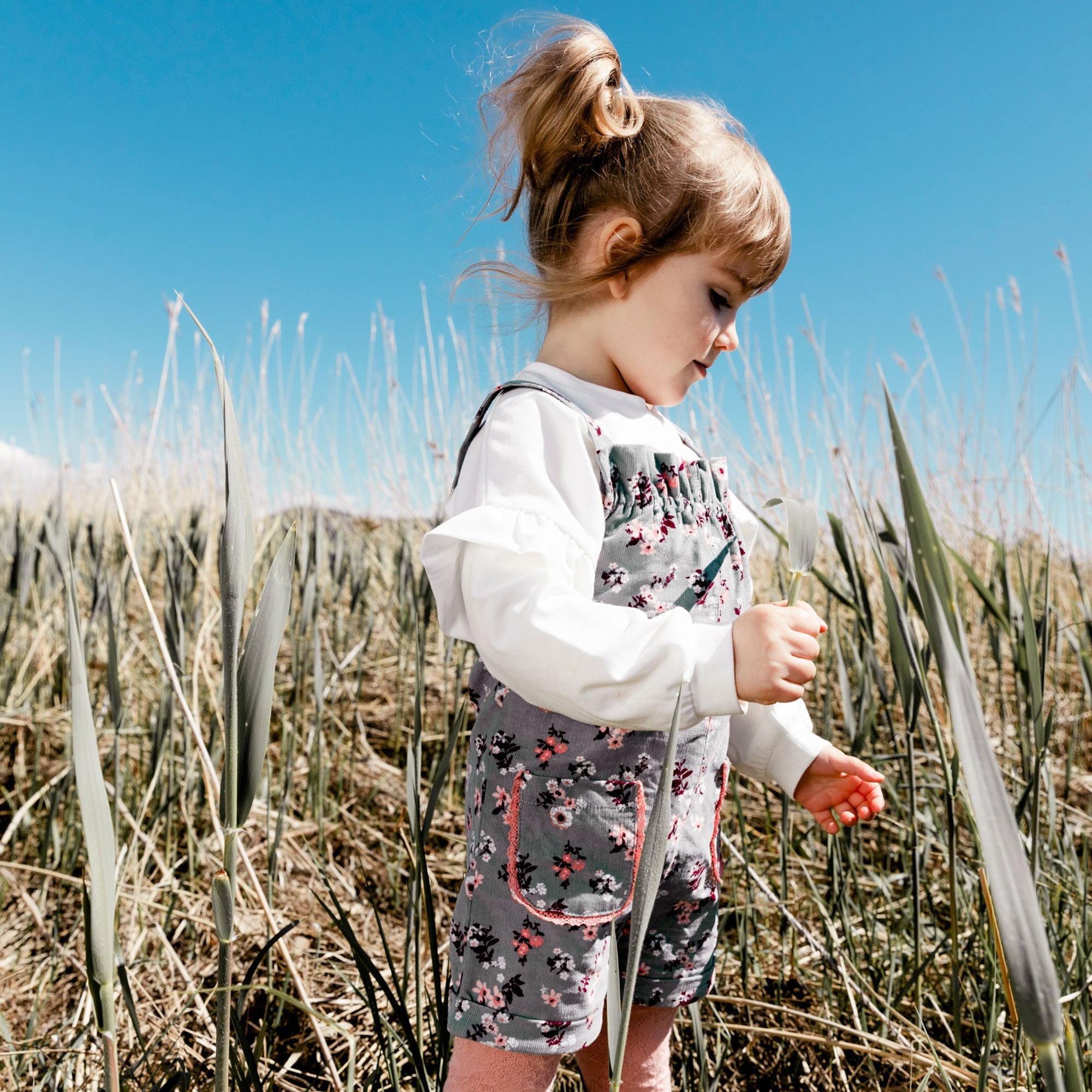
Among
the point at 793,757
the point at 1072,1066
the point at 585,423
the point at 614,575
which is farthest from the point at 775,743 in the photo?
the point at 1072,1066

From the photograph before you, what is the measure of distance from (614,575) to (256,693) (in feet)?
1.14

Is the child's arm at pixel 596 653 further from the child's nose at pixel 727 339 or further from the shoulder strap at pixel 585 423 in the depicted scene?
the child's nose at pixel 727 339

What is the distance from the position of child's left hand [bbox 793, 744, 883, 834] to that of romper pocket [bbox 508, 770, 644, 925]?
0.17 metres

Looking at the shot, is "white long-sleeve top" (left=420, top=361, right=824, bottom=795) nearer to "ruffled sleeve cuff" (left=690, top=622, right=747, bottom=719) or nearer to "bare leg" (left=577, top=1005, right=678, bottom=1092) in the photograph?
"ruffled sleeve cuff" (left=690, top=622, right=747, bottom=719)

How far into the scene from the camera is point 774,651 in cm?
46

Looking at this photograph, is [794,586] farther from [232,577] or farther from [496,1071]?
[496,1071]

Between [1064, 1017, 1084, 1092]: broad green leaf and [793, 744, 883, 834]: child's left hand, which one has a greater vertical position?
[1064, 1017, 1084, 1092]: broad green leaf

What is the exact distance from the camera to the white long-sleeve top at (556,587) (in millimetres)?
482

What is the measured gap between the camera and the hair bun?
709 mm

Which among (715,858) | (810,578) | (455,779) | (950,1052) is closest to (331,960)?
(455,779)

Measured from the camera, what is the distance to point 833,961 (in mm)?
755

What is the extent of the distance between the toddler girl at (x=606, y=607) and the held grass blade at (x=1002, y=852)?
0.21 metres

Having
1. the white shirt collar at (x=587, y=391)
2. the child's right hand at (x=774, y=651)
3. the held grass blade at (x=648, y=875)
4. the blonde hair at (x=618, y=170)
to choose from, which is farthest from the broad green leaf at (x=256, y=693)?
the blonde hair at (x=618, y=170)

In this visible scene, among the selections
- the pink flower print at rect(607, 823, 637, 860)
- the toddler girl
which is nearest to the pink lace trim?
the toddler girl
